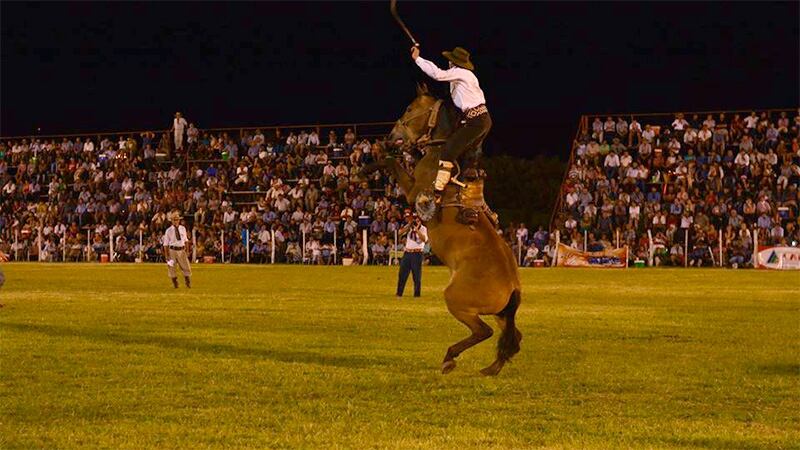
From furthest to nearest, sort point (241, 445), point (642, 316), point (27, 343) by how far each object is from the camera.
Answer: point (642, 316) → point (27, 343) → point (241, 445)

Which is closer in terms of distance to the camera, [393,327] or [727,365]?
[727,365]

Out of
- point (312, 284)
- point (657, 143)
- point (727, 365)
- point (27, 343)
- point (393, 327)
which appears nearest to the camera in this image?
point (727, 365)

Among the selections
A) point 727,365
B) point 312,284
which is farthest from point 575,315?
point 312,284

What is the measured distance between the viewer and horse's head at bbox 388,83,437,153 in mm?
12602

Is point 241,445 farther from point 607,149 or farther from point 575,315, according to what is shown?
point 607,149

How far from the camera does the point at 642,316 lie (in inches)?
762

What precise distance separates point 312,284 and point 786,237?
1940 centimetres

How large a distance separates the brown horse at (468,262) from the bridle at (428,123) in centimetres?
1

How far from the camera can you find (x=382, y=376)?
11500 mm

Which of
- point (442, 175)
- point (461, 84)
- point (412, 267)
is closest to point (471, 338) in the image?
point (442, 175)

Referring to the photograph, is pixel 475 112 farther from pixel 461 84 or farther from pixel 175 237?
pixel 175 237

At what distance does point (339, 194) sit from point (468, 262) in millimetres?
36837

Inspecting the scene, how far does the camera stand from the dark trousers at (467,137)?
478 inches

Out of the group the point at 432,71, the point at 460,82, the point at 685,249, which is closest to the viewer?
the point at 432,71
